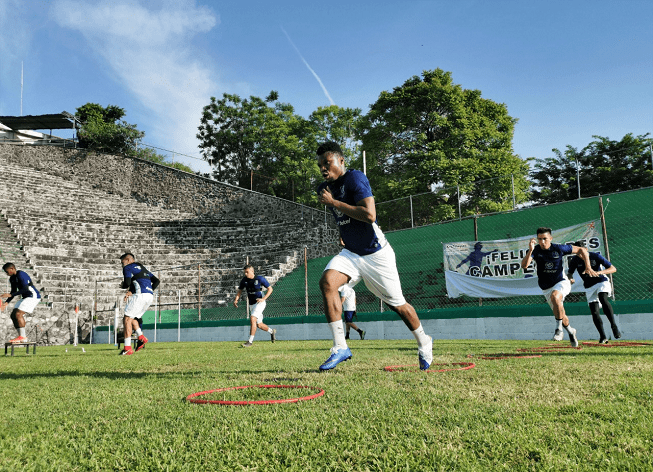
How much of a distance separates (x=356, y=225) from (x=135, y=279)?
6.80 metres

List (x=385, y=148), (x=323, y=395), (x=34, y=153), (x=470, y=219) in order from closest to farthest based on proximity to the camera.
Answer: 1. (x=323, y=395)
2. (x=470, y=219)
3. (x=385, y=148)
4. (x=34, y=153)

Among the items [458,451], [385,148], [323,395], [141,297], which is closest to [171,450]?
[458,451]

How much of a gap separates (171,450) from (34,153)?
131 feet

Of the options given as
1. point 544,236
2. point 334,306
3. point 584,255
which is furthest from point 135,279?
point 584,255

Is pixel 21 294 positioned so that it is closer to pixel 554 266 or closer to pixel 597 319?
pixel 554 266

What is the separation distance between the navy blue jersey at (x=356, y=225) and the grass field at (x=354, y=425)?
1335 millimetres

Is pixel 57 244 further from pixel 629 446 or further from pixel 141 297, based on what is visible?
pixel 629 446

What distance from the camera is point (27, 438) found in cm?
233

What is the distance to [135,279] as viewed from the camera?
33.0 ft

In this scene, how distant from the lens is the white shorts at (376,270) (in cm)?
479

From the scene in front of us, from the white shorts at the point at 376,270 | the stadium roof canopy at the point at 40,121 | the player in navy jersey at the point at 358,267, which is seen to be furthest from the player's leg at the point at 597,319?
the stadium roof canopy at the point at 40,121

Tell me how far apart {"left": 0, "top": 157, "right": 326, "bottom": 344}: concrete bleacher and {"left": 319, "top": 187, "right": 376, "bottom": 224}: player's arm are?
1283cm

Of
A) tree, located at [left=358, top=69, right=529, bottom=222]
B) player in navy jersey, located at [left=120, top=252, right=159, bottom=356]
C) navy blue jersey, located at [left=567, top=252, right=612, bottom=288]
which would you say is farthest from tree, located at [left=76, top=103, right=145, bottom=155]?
navy blue jersey, located at [left=567, top=252, right=612, bottom=288]

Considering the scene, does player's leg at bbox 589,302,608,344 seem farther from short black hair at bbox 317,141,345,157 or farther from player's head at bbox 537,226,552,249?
short black hair at bbox 317,141,345,157
